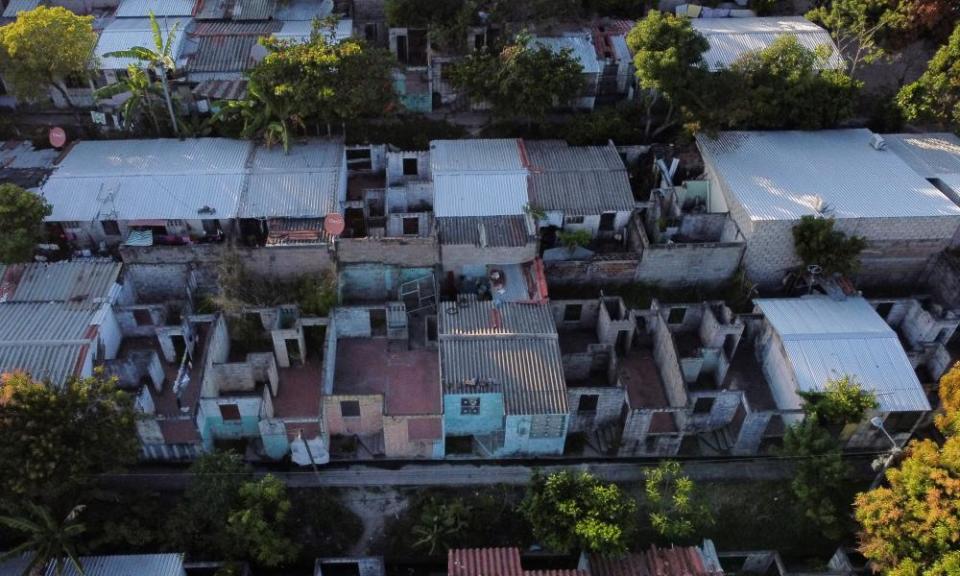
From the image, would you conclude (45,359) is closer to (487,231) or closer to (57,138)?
(57,138)

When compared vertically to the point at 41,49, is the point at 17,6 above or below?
below

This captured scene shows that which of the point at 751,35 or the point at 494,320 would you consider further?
the point at 751,35

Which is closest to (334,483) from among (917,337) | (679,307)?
(679,307)

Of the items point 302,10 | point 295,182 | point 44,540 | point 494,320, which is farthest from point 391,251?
point 302,10

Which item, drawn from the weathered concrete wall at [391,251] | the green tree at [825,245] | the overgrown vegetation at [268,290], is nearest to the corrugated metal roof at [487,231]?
the weathered concrete wall at [391,251]

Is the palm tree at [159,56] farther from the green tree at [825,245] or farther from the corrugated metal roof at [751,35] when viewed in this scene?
the green tree at [825,245]

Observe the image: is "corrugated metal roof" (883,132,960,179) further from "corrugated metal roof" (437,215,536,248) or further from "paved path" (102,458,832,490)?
"corrugated metal roof" (437,215,536,248)

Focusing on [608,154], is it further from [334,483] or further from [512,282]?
[334,483]
